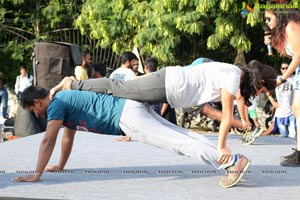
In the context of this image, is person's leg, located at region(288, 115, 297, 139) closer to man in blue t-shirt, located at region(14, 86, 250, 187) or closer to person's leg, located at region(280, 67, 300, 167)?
person's leg, located at region(280, 67, 300, 167)

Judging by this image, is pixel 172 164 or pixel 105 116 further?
pixel 172 164

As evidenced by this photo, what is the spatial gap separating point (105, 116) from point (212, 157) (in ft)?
2.84

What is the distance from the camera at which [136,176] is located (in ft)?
18.4

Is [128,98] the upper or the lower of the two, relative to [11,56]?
upper

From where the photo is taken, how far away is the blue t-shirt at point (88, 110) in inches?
203

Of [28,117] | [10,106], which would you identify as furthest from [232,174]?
Answer: [10,106]

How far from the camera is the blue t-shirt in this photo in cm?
517

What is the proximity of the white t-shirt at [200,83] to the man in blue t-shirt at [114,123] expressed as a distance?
254 millimetres

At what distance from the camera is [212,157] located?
16.4 ft

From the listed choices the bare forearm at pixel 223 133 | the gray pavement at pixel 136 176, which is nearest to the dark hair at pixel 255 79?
the bare forearm at pixel 223 133

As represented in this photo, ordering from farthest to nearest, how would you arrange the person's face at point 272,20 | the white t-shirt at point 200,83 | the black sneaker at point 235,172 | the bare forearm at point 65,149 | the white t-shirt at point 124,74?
the white t-shirt at point 124,74
the person's face at point 272,20
the bare forearm at point 65,149
the black sneaker at point 235,172
the white t-shirt at point 200,83

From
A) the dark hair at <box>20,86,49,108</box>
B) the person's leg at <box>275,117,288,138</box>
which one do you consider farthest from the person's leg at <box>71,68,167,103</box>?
→ the person's leg at <box>275,117,288,138</box>

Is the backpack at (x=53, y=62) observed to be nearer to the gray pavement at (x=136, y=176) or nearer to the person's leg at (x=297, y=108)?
the gray pavement at (x=136, y=176)

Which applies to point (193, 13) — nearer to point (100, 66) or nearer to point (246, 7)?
point (246, 7)
